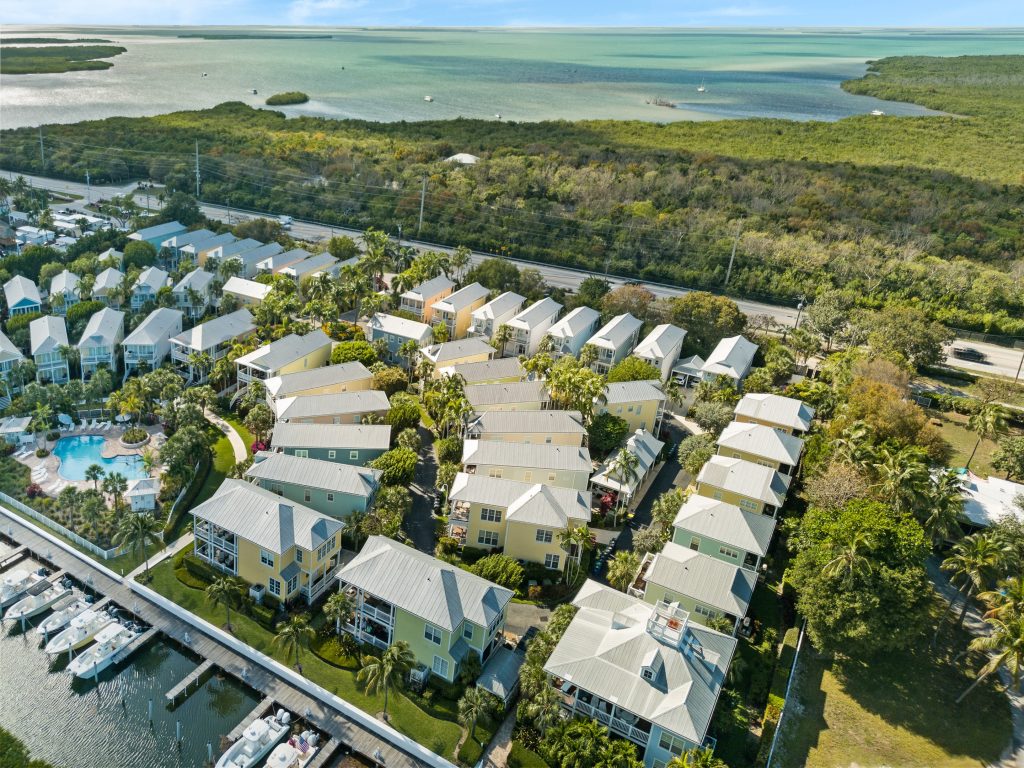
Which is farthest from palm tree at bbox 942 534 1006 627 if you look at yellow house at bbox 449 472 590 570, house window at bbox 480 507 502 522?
house window at bbox 480 507 502 522

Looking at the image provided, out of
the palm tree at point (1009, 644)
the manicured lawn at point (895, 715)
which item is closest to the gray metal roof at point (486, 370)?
the manicured lawn at point (895, 715)

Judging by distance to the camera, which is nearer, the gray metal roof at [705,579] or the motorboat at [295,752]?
the motorboat at [295,752]

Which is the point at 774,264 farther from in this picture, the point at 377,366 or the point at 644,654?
the point at 644,654

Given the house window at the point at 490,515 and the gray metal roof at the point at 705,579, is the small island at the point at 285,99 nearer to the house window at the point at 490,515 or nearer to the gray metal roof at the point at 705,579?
the house window at the point at 490,515

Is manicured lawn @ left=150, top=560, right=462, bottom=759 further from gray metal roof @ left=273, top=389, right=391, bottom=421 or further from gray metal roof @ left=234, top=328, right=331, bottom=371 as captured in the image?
gray metal roof @ left=234, top=328, right=331, bottom=371

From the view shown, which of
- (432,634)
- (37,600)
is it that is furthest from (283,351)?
(432,634)

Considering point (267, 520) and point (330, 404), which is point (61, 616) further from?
point (330, 404)

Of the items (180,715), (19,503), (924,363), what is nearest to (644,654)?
(180,715)
